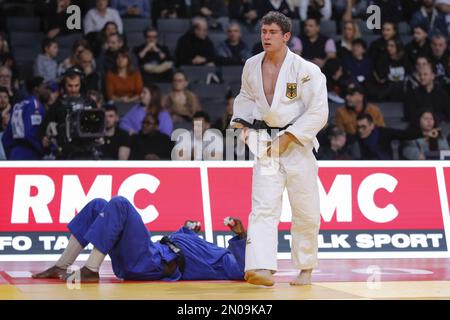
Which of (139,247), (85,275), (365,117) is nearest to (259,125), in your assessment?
(139,247)

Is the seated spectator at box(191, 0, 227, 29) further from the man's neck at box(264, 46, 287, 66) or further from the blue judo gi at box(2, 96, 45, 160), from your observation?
the man's neck at box(264, 46, 287, 66)

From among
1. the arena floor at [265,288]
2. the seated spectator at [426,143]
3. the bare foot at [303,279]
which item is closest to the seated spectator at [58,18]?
the seated spectator at [426,143]

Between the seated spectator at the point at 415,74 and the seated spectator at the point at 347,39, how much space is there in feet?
3.08

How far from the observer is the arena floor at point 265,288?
23.6 feet

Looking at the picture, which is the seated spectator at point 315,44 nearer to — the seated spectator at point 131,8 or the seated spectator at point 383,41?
the seated spectator at point 383,41

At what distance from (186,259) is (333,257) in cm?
277

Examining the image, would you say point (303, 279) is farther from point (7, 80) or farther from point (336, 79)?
point (7, 80)

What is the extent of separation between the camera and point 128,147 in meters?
13.2

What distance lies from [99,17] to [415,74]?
466 cm

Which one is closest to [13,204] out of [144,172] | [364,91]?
[144,172]

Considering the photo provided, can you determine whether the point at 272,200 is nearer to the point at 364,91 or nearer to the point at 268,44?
the point at 268,44

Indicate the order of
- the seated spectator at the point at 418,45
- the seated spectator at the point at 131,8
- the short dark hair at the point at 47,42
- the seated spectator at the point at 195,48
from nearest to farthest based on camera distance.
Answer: the short dark hair at the point at 47,42 → the seated spectator at the point at 195,48 → the seated spectator at the point at 418,45 → the seated spectator at the point at 131,8

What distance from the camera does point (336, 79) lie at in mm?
14695
